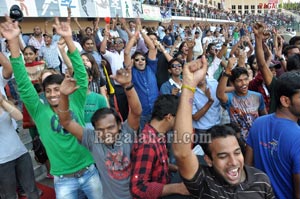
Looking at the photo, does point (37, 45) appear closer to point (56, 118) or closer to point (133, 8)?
point (56, 118)

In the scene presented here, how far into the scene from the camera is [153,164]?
184 centimetres

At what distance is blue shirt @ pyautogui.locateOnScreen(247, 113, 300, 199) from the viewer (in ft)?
5.79

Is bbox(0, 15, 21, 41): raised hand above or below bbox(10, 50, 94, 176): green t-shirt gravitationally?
above

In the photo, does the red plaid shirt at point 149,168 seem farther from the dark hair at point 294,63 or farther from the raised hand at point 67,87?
the dark hair at point 294,63

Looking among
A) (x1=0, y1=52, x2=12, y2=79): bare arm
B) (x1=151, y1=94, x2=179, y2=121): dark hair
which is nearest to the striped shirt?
(x1=151, y1=94, x2=179, y2=121): dark hair

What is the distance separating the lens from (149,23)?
20203mm

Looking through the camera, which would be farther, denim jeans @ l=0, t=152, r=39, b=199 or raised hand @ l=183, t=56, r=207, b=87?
denim jeans @ l=0, t=152, r=39, b=199

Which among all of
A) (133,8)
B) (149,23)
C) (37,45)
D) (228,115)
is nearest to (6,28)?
(228,115)

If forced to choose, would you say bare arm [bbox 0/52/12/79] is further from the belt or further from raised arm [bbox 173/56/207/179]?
raised arm [bbox 173/56/207/179]

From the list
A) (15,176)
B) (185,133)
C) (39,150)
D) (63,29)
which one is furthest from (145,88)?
(185,133)

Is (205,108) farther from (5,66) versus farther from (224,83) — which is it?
(5,66)

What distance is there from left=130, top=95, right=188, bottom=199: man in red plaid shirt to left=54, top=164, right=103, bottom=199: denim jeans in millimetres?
512

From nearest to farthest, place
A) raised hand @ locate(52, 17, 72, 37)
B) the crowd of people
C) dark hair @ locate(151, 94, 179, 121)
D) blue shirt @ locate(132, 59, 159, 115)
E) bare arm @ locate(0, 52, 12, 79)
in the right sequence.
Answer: the crowd of people → dark hair @ locate(151, 94, 179, 121) → raised hand @ locate(52, 17, 72, 37) → bare arm @ locate(0, 52, 12, 79) → blue shirt @ locate(132, 59, 159, 115)

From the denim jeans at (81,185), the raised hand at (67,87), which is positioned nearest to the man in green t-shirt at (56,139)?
the denim jeans at (81,185)
